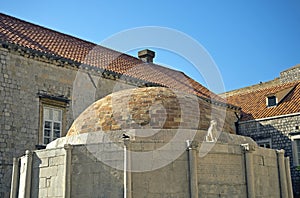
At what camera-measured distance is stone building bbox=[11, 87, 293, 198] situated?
10344 mm

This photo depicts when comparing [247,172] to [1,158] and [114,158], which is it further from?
[1,158]

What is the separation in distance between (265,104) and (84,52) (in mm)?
14642

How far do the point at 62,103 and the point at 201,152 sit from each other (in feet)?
36.2

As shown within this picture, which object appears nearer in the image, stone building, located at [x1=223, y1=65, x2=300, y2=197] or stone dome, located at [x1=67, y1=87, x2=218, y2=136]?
stone dome, located at [x1=67, y1=87, x2=218, y2=136]

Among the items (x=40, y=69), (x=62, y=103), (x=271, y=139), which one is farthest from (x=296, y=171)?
(x=40, y=69)

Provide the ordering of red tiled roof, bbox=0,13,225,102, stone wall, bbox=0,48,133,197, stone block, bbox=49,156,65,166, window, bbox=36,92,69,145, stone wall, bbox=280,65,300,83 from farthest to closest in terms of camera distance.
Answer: stone wall, bbox=280,65,300,83 < red tiled roof, bbox=0,13,225,102 < window, bbox=36,92,69,145 < stone wall, bbox=0,48,133,197 < stone block, bbox=49,156,65,166

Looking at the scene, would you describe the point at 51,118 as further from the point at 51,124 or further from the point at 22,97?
the point at 22,97

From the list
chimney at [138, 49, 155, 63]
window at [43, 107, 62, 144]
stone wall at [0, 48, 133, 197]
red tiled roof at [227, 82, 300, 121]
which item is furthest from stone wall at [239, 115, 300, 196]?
window at [43, 107, 62, 144]

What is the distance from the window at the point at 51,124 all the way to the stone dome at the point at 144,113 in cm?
693

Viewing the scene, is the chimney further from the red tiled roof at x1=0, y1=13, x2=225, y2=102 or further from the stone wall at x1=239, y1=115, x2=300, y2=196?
the stone wall at x1=239, y1=115, x2=300, y2=196

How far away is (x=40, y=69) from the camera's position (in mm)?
19516

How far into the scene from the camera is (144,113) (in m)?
11.7

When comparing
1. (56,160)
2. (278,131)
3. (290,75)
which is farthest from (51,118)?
(290,75)

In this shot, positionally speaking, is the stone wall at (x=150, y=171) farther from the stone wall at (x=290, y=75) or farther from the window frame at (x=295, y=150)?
the stone wall at (x=290, y=75)
